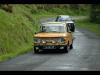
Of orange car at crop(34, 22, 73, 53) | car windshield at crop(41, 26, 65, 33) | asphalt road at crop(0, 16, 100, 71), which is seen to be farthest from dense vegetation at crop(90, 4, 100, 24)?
orange car at crop(34, 22, 73, 53)

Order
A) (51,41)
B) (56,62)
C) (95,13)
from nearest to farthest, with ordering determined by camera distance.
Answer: (56,62) → (51,41) → (95,13)

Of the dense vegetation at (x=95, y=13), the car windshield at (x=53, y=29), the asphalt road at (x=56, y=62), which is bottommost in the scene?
the dense vegetation at (x=95, y=13)

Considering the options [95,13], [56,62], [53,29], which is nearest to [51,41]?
[53,29]

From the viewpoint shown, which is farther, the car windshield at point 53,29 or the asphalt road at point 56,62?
the car windshield at point 53,29

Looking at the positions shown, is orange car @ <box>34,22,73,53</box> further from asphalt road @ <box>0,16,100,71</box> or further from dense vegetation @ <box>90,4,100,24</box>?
dense vegetation @ <box>90,4,100,24</box>

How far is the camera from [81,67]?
1984 cm

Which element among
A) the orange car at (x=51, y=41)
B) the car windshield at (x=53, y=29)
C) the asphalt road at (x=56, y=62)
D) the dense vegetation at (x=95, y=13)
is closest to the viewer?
the asphalt road at (x=56, y=62)

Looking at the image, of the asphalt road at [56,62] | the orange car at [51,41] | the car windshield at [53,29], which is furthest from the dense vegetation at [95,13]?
the orange car at [51,41]

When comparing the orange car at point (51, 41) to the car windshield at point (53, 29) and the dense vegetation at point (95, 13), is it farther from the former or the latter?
the dense vegetation at point (95, 13)

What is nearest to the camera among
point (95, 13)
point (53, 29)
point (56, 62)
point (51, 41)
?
point (56, 62)

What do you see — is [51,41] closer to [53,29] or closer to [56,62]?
[53,29]

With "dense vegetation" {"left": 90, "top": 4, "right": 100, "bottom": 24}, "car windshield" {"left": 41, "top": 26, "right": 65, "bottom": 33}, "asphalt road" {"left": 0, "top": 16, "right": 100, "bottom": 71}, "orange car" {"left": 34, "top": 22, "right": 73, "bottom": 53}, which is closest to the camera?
"asphalt road" {"left": 0, "top": 16, "right": 100, "bottom": 71}

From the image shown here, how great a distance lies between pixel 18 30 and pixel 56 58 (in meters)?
8.43
